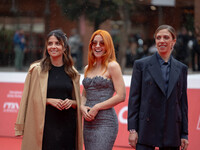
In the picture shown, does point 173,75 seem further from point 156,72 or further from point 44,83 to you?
point 44,83

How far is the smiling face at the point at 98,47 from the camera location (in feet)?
12.8

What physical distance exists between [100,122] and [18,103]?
3.80 m

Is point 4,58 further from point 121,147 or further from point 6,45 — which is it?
point 121,147

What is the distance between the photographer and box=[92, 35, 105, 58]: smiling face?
154 inches

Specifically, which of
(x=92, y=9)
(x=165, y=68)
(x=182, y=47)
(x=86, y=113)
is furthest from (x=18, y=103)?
(x=165, y=68)

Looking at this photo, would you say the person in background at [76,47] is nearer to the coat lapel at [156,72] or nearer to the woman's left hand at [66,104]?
the woman's left hand at [66,104]

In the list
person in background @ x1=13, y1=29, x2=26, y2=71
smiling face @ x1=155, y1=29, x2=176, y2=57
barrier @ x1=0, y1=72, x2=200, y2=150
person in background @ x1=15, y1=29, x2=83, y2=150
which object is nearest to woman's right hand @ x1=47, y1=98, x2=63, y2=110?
person in background @ x1=15, y1=29, x2=83, y2=150

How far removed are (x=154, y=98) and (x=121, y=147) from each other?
11.6ft

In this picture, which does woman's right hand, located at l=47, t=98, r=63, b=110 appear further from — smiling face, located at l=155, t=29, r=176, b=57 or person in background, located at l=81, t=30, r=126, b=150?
smiling face, located at l=155, t=29, r=176, b=57

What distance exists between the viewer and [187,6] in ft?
24.4

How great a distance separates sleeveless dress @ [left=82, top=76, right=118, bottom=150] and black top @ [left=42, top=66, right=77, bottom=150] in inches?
7.8

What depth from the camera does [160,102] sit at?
3219mm

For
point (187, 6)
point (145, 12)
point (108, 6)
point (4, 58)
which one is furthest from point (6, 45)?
point (187, 6)

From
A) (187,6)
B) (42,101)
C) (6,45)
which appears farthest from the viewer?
(6,45)
